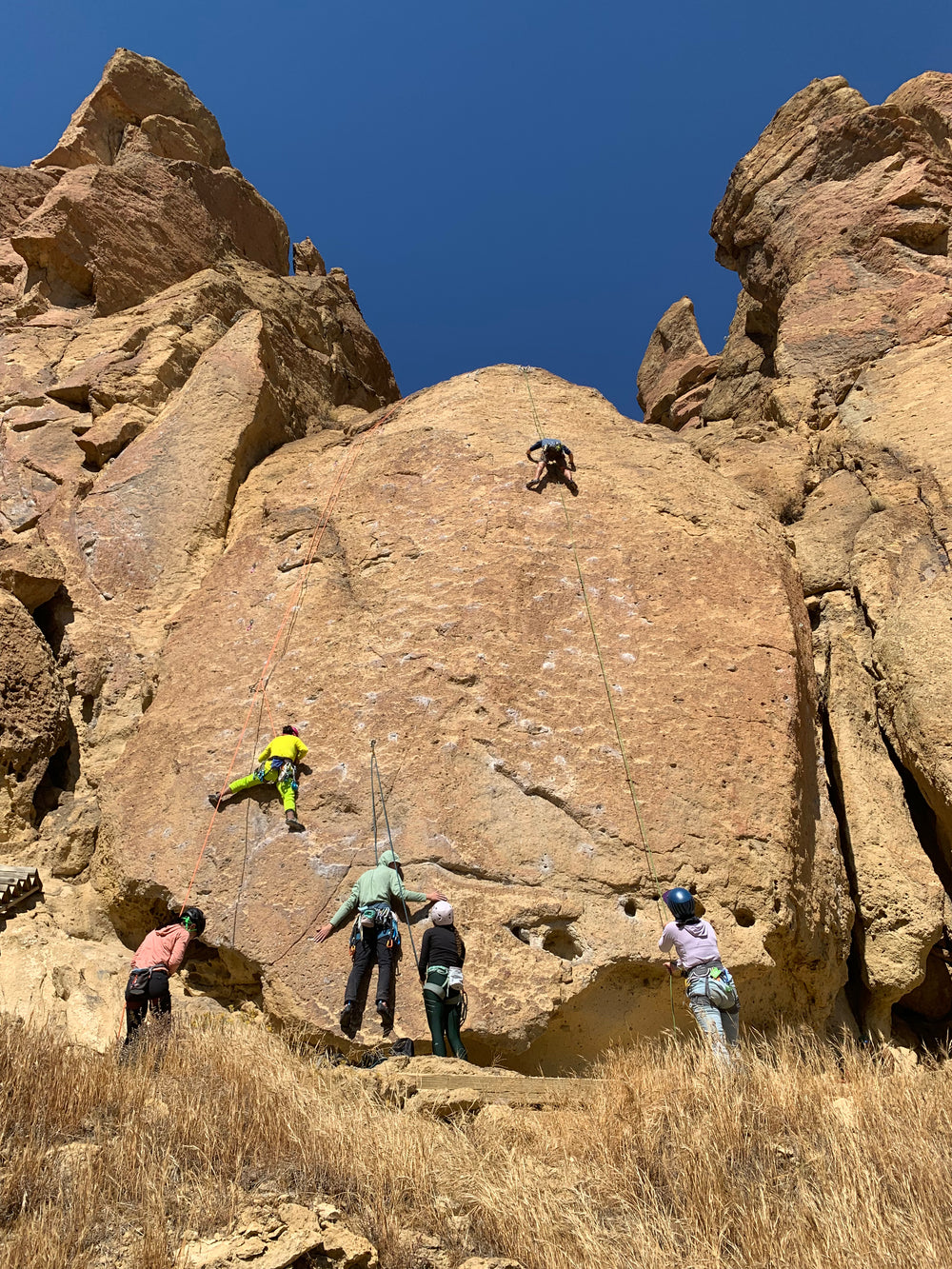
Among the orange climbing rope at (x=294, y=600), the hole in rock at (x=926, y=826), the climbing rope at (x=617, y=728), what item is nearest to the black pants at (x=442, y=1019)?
the climbing rope at (x=617, y=728)

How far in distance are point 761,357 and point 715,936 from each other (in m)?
12.7

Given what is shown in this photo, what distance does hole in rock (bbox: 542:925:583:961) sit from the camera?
650 cm

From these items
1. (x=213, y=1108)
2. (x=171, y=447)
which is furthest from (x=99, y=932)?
(x=171, y=447)

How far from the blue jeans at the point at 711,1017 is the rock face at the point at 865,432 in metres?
2.34

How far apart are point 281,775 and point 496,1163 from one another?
368 centimetres

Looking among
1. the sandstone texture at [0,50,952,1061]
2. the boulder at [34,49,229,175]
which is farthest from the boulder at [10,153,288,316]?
the boulder at [34,49,229,175]

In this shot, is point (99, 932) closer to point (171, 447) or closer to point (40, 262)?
point (171, 447)

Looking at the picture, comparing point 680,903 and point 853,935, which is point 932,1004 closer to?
point 853,935

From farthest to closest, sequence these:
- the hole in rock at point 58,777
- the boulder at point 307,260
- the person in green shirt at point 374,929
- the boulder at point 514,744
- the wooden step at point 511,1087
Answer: the boulder at point 307,260
the hole in rock at point 58,777
the boulder at point 514,744
the person in green shirt at point 374,929
the wooden step at point 511,1087

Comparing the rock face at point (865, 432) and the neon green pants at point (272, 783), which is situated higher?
the rock face at point (865, 432)

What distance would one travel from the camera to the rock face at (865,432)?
7992mm

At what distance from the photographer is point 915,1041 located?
25.7 feet

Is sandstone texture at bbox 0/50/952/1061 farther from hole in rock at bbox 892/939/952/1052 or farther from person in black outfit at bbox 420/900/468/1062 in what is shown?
person in black outfit at bbox 420/900/468/1062

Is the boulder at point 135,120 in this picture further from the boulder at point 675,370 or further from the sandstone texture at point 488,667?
the boulder at point 675,370
